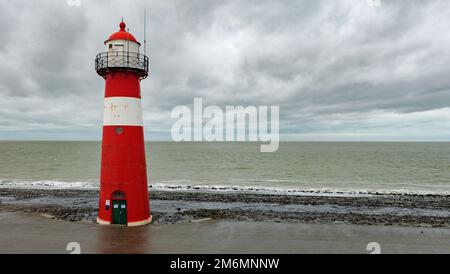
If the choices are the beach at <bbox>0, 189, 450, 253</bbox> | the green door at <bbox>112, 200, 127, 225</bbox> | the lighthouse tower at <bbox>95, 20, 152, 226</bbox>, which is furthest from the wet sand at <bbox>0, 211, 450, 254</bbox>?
the lighthouse tower at <bbox>95, 20, 152, 226</bbox>

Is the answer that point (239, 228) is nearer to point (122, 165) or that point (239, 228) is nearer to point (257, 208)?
point (257, 208)

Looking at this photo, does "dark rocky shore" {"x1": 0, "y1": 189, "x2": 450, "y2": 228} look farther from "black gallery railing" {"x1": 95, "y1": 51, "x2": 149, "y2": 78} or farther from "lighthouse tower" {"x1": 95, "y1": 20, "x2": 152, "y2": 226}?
"black gallery railing" {"x1": 95, "y1": 51, "x2": 149, "y2": 78}

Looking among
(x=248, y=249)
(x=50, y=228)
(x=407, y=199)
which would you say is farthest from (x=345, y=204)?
(x=50, y=228)

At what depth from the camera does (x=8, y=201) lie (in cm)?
2250

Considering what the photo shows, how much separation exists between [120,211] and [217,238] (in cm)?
451

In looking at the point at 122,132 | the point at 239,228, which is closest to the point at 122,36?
the point at 122,132

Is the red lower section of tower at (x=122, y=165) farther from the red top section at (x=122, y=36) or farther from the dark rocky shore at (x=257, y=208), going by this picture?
the dark rocky shore at (x=257, y=208)

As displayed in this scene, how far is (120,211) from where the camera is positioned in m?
13.4

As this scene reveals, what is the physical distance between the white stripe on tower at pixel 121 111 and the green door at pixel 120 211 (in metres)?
3.52

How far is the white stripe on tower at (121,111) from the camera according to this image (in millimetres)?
12727

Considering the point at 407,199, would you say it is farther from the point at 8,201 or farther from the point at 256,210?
the point at 8,201

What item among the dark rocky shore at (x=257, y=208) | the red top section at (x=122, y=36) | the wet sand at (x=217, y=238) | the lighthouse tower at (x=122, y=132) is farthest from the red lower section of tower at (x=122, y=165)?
the dark rocky shore at (x=257, y=208)

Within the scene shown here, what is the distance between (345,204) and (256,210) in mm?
7370

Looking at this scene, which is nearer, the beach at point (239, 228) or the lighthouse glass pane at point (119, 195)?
the beach at point (239, 228)
